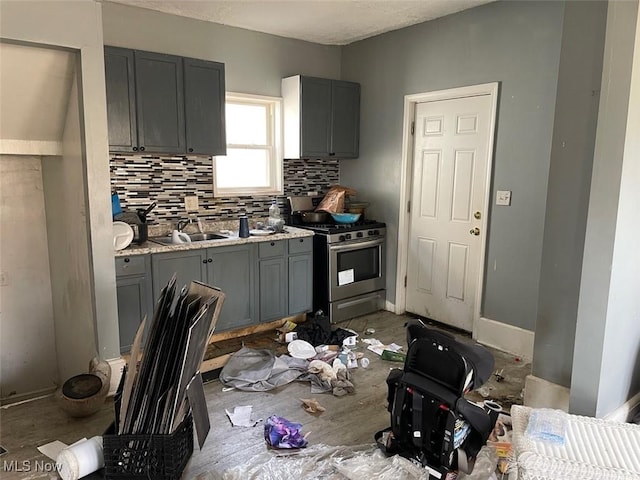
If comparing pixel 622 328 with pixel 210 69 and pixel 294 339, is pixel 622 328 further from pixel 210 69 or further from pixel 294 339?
pixel 210 69

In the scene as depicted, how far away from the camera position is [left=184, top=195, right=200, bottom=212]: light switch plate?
161 inches

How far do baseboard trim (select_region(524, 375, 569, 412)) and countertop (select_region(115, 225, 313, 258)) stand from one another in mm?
2252

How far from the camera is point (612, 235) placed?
2.23m

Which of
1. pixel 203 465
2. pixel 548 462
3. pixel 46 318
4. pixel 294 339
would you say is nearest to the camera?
pixel 548 462

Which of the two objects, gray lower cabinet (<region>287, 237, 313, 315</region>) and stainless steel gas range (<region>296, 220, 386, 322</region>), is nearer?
gray lower cabinet (<region>287, 237, 313, 315</region>)

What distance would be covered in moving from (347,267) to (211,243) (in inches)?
53.6

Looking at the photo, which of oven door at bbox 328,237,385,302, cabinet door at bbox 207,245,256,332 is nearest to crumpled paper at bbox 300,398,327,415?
cabinet door at bbox 207,245,256,332

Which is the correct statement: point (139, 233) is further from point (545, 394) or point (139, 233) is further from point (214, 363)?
point (545, 394)

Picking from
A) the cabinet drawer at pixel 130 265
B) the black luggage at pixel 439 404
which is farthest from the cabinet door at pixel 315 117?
the black luggage at pixel 439 404

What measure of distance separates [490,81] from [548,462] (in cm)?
291

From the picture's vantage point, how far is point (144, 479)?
2.17 metres

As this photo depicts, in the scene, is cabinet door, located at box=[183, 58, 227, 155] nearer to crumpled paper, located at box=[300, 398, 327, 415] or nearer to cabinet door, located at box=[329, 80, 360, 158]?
cabinet door, located at box=[329, 80, 360, 158]

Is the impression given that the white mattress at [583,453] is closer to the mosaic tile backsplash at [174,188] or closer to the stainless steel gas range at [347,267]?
the stainless steel gas range at [347,267]

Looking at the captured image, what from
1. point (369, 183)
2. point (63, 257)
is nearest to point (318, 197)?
point (369, 183)
